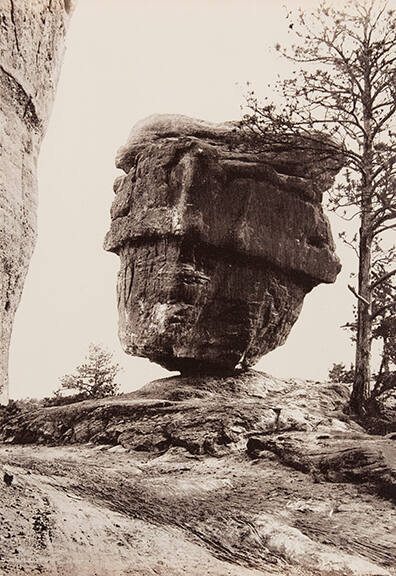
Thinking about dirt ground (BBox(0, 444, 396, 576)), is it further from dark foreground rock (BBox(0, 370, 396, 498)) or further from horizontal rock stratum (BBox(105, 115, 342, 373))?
horizontal rock stratum (BBox(105, 115, 342, 373))

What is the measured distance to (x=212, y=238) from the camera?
1336cm

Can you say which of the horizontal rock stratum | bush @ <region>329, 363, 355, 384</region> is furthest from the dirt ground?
bush @ <region>329, 363, 355, 384</region>

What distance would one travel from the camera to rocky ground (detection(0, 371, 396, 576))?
5.43 meters

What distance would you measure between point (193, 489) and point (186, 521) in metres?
1.34

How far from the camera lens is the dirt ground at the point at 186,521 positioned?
5.20m

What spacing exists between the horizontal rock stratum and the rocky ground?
138cm

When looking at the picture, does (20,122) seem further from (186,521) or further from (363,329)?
(363,329)

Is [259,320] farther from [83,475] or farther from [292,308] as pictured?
[83,475]

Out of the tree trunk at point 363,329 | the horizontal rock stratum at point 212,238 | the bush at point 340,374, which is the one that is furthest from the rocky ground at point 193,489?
the bush at point 340,374

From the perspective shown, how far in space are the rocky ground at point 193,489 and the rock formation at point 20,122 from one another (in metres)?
1.59

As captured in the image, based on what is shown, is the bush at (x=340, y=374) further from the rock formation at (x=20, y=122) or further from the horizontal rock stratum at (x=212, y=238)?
the rock formation at (x=20, y=122)

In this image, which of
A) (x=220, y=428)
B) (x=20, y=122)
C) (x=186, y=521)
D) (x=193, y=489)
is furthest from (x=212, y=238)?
(x=20, y=122)

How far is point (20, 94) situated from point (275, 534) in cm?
512

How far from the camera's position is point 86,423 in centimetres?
1130
